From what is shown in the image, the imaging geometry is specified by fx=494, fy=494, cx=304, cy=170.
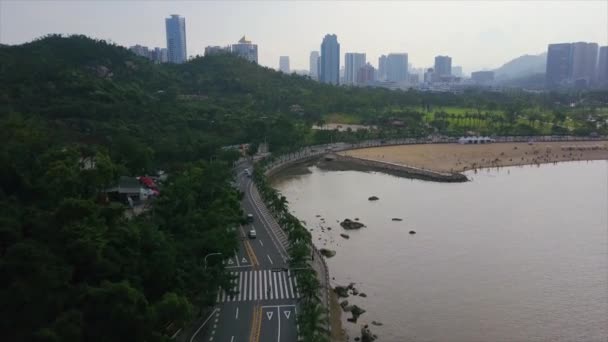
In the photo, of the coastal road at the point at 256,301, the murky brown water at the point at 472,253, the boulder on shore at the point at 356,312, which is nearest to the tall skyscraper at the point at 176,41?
the murky brown water at the point at 472,253

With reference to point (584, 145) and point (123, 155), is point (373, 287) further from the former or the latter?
point (584, 145)

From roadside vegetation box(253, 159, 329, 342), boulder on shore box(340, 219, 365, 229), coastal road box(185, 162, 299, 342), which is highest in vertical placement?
roadside vegetation box(253, 159, 329, 342)

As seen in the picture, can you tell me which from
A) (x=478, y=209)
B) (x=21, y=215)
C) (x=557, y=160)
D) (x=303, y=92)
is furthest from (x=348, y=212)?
(x=303, y=92)

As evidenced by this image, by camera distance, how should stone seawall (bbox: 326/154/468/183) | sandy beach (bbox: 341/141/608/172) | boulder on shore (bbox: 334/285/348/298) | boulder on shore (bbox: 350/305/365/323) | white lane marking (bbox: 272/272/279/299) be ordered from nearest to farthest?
white lane marking (bbox: 272/272/279/299) → boulder on shore (bbox: 350/305/365/323) → boulder on shore (bbox: 334/285/348/298) → stone seawall (bbox: 326/154/468/183) → sandy beach (bbox: 341/141/608/172)

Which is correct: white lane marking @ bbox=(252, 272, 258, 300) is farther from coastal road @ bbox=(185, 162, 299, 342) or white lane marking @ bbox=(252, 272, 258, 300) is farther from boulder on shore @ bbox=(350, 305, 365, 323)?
boulder on shore @ bbox=(350, 305, 365, 323)

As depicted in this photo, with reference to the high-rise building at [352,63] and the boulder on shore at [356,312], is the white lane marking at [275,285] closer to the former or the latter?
the boulder on shore at [356,312]

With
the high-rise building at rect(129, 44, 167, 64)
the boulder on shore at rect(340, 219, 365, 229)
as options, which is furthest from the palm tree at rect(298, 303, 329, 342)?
the high-rise building at rect(129, 44, 167, 64)

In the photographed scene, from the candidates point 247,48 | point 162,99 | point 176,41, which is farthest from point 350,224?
point 176,41
